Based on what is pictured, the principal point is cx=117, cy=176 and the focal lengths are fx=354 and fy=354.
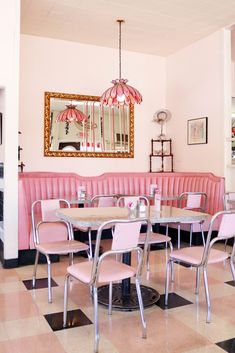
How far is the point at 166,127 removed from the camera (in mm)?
7637

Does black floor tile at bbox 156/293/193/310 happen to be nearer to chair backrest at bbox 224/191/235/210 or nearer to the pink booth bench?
chair backrest at bbox 224/191/235/210

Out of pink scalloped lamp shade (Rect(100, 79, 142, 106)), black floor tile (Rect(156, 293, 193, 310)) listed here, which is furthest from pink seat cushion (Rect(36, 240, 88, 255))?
pink scalloped lamp shade (Rect(100, 79, 142, 106))

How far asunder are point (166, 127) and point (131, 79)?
1261 mm

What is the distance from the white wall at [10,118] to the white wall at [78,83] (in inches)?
75.8

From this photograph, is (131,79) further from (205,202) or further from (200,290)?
(200,290)

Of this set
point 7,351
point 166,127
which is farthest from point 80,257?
point 166,127

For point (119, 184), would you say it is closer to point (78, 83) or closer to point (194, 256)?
point (78, 83)

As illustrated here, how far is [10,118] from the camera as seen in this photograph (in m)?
4.38

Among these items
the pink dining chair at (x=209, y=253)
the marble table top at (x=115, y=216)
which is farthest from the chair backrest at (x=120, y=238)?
the pink dining chair at (x=209, y=253)

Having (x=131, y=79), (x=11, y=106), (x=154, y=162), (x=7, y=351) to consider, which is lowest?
(x=7, y=351)

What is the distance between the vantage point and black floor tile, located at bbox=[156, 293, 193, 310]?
10.4 ft

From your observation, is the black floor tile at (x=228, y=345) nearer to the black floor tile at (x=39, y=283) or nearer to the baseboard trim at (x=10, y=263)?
the black floor tile at (x=39, y=283)

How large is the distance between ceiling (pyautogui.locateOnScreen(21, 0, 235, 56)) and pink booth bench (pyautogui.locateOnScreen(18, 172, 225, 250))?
2511 millimetres

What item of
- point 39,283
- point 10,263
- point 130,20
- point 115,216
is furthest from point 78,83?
point 115,216
